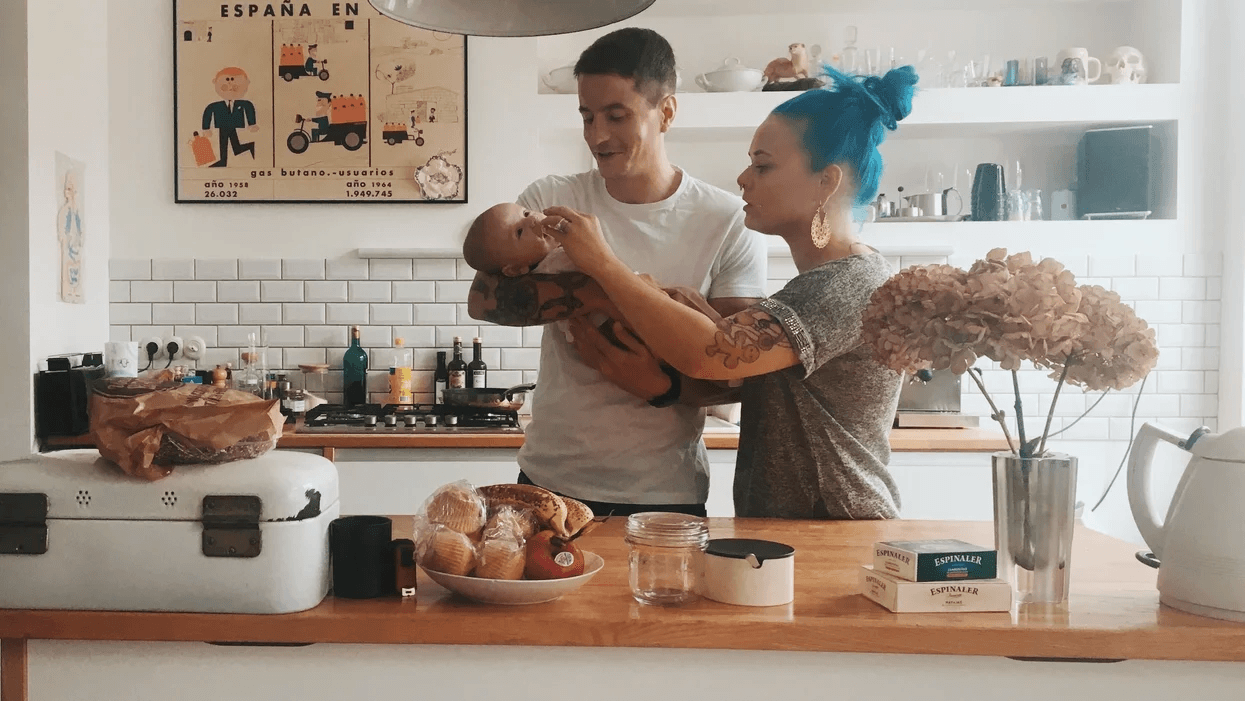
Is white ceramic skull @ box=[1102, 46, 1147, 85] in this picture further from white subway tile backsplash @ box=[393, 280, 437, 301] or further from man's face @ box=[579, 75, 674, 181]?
white subway tile backsplash @ box=[393, 280, 437, 301]

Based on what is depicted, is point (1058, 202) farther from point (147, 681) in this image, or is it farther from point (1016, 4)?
point (147, 681)

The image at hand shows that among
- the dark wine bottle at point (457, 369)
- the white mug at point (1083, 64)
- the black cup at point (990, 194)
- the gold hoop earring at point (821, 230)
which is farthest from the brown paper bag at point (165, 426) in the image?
the white mug at point (1083, 64)

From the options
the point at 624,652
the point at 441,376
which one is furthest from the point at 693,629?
the point at 441,376

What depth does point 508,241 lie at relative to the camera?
1798 millimetres

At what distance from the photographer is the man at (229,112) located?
3.76m

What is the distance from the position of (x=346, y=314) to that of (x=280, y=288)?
0.29m

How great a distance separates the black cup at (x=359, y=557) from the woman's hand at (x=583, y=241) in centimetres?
54

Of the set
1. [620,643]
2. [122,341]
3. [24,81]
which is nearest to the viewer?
[620,643]

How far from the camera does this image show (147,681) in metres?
1.24

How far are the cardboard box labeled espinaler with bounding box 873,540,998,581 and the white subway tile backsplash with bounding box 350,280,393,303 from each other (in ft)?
9.56

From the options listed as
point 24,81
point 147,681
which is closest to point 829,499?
point 147,681

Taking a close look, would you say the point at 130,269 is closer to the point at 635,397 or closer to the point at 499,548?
the point at 635,397

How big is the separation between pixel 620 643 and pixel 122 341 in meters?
3.26

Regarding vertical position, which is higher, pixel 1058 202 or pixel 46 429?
pixel 1058 202
